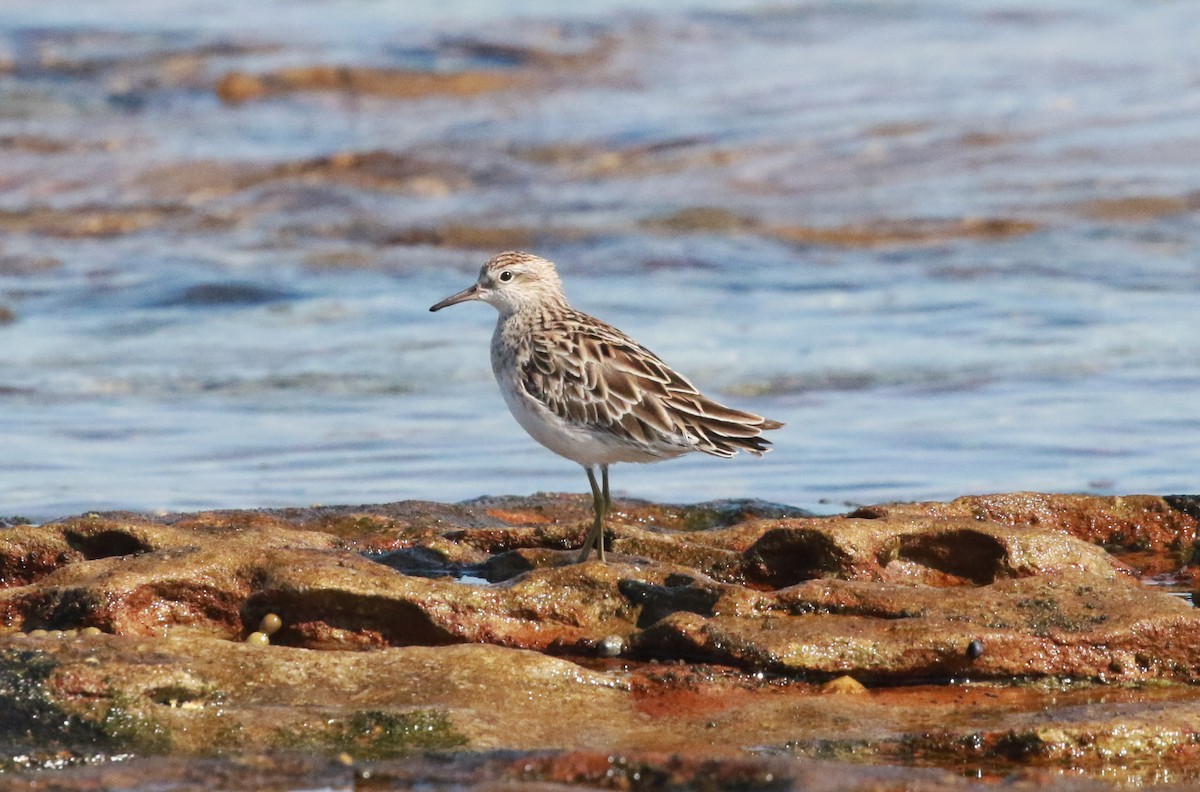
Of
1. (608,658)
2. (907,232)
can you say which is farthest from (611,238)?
(608,658)

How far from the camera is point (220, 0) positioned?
30.8 metres

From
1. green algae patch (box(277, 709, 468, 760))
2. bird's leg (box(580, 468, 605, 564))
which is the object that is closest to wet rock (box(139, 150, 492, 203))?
bird's leg (box(580, 468, 605, 564))

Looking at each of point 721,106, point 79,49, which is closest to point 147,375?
point 721,106

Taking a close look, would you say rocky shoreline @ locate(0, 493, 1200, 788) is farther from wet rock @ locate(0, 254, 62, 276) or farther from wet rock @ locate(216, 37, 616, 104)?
wet rock @ locate(216, 37, 616, 104)

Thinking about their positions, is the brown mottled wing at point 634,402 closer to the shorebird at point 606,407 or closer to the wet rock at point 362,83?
the shorebird at point 606,407

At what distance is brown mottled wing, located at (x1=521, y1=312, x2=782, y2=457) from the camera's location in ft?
20.0

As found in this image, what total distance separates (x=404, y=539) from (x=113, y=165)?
1465 cm

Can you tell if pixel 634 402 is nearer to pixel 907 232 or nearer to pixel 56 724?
pixel 56 724

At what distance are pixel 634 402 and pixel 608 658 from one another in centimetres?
134

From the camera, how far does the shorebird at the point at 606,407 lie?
6.11m

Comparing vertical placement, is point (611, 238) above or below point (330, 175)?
below

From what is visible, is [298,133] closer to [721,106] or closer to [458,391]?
[721,106]

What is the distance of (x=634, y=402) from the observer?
6113 millimetres

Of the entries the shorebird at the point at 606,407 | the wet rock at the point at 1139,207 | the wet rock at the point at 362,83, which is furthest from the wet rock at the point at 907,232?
the shorebird at the point at 606,407
